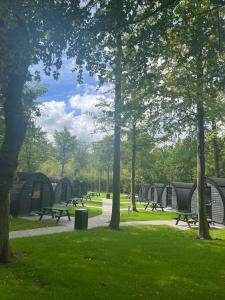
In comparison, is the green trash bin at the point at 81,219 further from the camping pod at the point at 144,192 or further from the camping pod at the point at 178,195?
the camping pod at the point at 144,192

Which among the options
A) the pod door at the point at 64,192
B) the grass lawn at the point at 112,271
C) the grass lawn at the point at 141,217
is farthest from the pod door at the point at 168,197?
the grass lawn at the point at 112,271

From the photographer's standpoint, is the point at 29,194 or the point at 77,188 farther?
the point at 77,188

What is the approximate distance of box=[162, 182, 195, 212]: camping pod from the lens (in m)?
35.2

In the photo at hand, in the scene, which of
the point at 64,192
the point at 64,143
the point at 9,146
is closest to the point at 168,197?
the point at 64,192

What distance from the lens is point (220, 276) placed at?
28.4ft

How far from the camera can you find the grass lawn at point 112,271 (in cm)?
709

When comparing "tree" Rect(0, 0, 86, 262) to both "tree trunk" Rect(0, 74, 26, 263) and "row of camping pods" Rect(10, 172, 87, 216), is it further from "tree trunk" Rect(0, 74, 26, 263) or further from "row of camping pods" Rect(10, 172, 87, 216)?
"row of camping pods" Rect(10, 172, 87, 216)

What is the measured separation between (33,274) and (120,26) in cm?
638

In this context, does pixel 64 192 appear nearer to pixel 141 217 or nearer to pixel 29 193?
pixel 29 193

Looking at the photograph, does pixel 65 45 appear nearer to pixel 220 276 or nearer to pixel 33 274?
pixel 33 274

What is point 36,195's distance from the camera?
26625 mm

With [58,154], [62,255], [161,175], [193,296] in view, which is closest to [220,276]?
[193,296]

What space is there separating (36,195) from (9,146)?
1781 centimetres

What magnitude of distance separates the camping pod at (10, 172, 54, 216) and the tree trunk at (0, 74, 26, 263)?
49.1 feet
